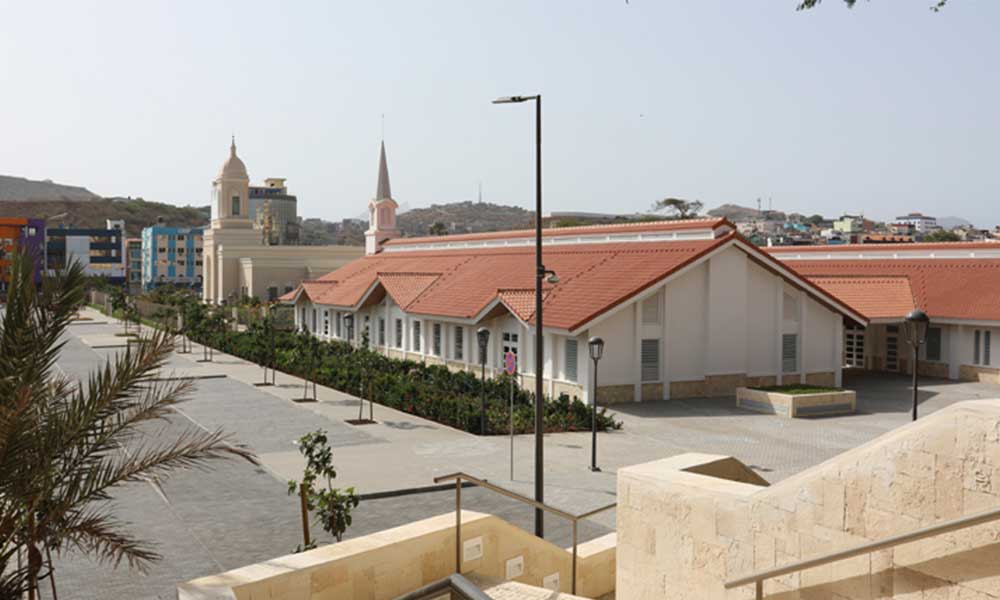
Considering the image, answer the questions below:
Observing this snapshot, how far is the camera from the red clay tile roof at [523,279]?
30.9 meters

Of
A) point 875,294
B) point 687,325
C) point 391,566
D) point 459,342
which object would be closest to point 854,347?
point 875,294

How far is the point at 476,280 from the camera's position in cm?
4056

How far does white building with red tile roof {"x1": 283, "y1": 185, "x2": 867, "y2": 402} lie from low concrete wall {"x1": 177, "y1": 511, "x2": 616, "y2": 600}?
1746 centimetres

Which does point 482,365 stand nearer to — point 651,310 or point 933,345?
point 651,310

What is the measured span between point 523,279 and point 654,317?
291 inches

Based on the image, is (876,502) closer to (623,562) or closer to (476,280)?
(623,562)

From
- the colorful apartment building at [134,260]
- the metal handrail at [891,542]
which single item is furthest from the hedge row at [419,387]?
the colorful apartment building at [134,260]

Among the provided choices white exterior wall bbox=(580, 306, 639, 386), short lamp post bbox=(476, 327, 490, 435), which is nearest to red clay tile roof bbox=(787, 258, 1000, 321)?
white exterior wall bbox=(580, 306, 639, 386)

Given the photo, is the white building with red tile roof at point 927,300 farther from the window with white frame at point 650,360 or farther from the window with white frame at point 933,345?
the window with white frame at point 650,360

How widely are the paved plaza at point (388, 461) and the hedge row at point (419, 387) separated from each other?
699 mm

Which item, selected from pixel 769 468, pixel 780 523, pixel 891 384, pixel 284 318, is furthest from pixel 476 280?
pixel 780 523

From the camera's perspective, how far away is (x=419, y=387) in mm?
31016

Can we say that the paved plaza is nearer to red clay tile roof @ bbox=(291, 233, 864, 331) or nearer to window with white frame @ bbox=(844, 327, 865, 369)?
red clay tile roof @ bbox=(291, 233, 864, 331)

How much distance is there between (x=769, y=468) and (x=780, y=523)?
44.1ft
